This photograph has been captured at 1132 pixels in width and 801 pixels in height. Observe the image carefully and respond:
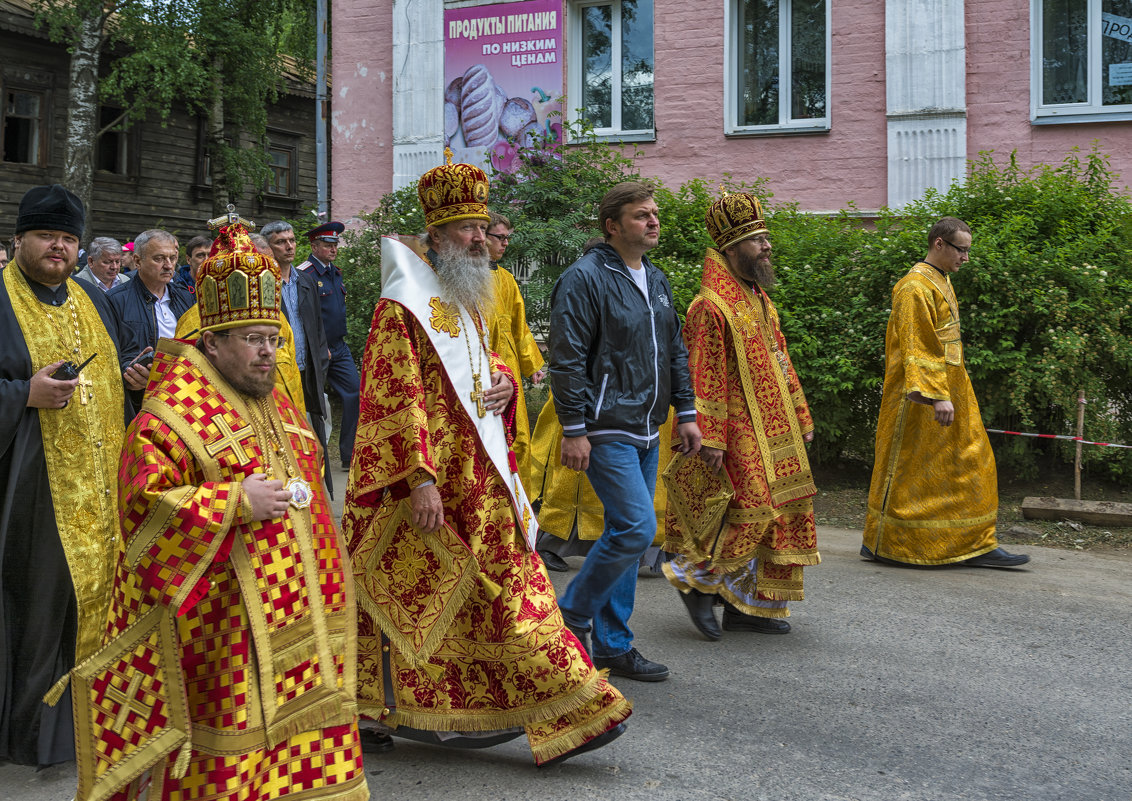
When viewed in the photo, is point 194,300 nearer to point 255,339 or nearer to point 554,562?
point 554,562

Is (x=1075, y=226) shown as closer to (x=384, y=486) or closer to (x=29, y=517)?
(x=384, y=486)

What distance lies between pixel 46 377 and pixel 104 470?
0.43 m

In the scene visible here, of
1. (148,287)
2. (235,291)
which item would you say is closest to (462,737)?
(235,291)

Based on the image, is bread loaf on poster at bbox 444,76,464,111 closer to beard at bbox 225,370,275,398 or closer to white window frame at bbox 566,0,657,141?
white window frame at bbox 566,0,657,141

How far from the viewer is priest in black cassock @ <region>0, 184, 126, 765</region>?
3818 millimetres

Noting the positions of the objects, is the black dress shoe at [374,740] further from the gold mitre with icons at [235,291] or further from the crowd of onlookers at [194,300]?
the gold mitre with icons at [235,291]

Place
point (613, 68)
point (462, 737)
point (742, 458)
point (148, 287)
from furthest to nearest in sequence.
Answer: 1. point (613, 68)
2. point (148, 287)
3. point (742, 458)
4. point (462, 737)

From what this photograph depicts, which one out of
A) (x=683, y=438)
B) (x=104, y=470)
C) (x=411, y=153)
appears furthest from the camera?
(x=411, y=153)

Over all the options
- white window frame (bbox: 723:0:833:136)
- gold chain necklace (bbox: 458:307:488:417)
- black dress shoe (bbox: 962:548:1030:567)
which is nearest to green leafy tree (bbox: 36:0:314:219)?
white window frame (bbox: 723:0:833:136)

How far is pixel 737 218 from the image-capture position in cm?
552

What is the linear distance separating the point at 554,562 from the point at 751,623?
163cm

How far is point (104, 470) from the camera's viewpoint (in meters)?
4.02

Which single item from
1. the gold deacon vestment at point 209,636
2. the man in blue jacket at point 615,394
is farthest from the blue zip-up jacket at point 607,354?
the gold deacon vestment at point 209,636

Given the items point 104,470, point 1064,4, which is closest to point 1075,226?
point 1064,4
